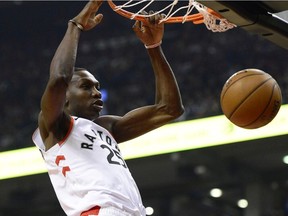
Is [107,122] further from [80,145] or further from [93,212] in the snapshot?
[93,212]

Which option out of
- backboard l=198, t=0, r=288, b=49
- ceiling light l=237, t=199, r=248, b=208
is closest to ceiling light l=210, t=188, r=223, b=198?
ceiling light l=237, t=199, r=248, b=208

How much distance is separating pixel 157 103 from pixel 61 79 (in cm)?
74

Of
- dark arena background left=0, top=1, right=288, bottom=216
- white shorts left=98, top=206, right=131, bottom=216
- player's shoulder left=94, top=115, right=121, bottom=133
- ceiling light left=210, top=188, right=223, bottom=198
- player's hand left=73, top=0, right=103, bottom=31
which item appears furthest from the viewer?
ceiling light left=210, top=188, right=223, bottom=198

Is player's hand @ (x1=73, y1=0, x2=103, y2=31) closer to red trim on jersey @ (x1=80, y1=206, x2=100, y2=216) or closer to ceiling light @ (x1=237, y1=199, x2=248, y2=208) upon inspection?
red trim on jersey @ (x1=80, y1=206, x2=100, y2=216)

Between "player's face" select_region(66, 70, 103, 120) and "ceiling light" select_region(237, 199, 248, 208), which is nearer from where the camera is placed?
"player's face" select_region(66, 70, 103, 120)

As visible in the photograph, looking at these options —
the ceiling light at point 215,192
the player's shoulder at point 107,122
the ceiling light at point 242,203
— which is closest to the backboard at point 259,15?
the player's shoulder at point 107,122

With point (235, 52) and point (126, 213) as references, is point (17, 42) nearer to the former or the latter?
point (235, 52)

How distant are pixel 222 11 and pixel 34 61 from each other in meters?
8.91

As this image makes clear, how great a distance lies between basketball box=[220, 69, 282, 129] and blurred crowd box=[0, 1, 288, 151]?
659 centimetres

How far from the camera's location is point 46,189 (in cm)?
1092

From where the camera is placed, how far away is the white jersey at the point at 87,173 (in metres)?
3.19

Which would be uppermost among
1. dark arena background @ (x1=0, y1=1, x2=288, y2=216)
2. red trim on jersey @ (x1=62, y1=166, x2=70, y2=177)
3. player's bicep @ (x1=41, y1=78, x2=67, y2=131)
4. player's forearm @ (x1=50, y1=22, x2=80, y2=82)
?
player's forearm @ (x1=50, y1=22, x2=80, y2=82)

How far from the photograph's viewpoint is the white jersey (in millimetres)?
3191

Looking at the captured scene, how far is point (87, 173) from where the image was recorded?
324 cm
